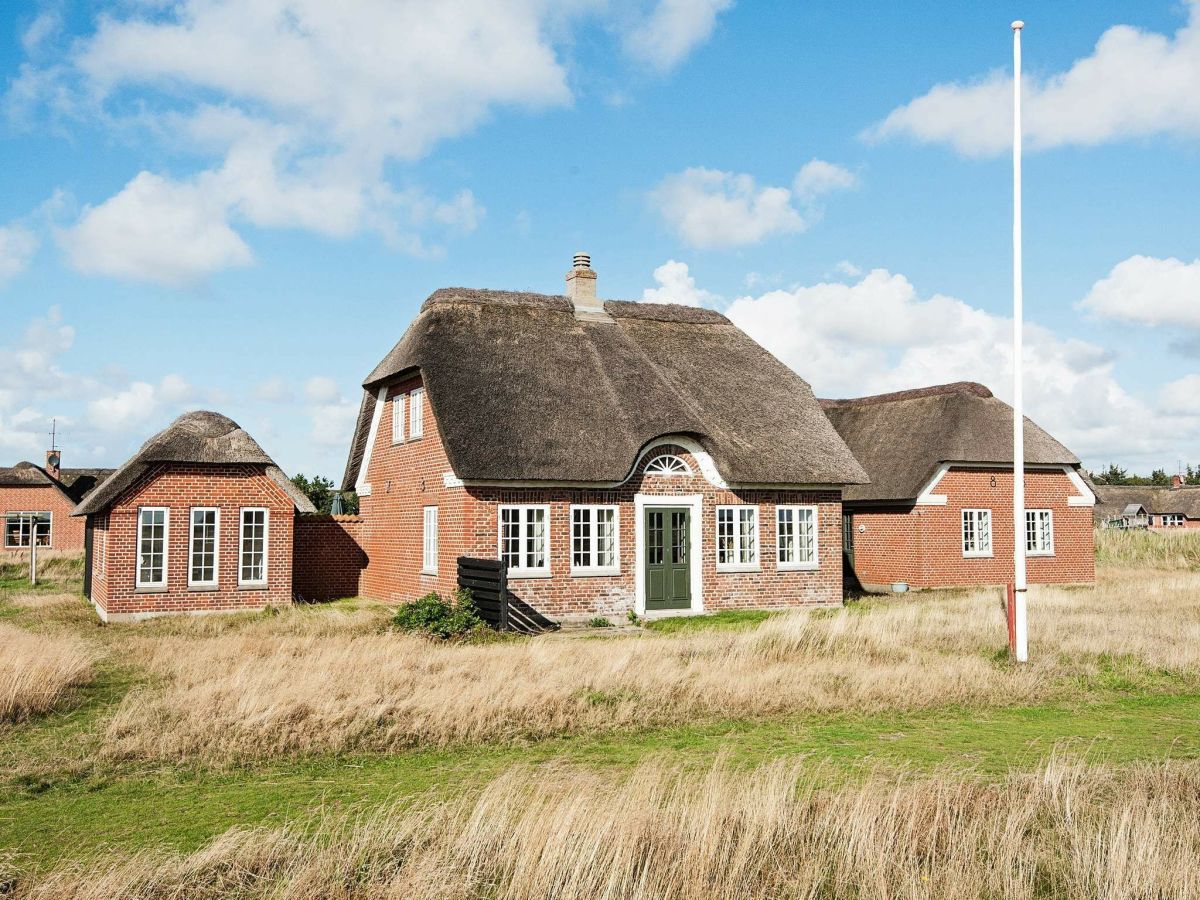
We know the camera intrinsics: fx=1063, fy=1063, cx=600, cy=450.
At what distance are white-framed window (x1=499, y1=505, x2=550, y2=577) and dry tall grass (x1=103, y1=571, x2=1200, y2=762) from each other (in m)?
3.15

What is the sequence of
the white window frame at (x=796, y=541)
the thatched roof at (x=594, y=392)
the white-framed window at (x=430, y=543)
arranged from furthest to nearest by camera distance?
the white window frame at (x=796, y=541), the white-framed window at (x=430, y=543), the thatched roof at (x=594, y=392)

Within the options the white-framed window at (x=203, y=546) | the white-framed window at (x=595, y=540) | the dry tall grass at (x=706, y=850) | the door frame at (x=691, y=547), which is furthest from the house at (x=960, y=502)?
Answer: the dry tall grass at (x=706, y=850)

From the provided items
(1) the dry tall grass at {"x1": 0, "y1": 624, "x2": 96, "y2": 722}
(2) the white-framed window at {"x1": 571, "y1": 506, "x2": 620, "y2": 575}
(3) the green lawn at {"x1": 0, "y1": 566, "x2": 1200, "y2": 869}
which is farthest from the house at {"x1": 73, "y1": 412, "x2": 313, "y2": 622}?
(3) the green lawn at {"x1": 0, "y1": 566, "x2": 1200, "y2": 869}

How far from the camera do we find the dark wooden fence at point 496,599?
58.0ft

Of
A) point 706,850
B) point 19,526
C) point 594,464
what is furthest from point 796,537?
point 19,526

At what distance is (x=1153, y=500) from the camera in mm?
83312

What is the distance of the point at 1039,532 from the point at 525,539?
16242mm

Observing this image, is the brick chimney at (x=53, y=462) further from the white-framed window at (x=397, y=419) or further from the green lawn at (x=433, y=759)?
the green lawn at (x=433, y=759)

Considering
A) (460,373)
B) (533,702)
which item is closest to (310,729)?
(533,702)

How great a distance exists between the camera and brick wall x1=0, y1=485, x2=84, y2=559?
46.4 m

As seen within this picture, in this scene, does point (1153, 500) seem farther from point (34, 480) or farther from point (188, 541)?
point (188, 541)

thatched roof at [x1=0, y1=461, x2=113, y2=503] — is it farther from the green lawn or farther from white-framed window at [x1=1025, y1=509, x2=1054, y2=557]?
the green lawn

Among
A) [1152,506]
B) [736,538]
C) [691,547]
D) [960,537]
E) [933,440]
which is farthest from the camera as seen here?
[1152,506]

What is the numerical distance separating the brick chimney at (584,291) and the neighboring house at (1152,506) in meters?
66.0
